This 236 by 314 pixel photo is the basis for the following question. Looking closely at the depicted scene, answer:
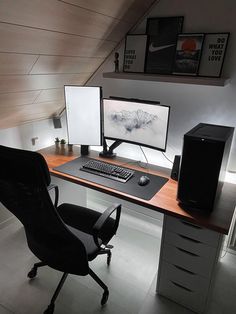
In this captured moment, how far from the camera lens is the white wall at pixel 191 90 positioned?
1.54m

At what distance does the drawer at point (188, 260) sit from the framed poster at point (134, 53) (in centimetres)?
131

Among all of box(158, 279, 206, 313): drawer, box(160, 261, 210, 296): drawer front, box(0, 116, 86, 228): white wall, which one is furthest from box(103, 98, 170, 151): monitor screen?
box(158, 279, 206, 313): drawer

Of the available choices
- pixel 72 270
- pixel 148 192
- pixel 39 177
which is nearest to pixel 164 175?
pixel 148 192

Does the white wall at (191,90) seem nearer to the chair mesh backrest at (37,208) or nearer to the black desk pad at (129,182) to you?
the black desk pad at (129,182)

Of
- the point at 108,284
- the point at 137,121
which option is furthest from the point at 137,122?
the point at 108,284

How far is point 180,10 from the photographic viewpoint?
1.63 meters

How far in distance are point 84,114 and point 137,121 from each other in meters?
0.44

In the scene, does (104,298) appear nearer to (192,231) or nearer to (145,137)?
(192,231)

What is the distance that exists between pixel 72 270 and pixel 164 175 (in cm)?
92

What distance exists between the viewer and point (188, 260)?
1.45 meters

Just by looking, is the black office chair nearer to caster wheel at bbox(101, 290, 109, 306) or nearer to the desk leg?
caster wheel at bbox(101, 290, 109, 306)

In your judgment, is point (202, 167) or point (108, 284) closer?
point (202, 167)

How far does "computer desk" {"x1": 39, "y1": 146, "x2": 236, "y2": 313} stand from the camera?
132 cm

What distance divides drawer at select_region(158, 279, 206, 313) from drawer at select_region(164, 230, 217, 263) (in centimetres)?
28
